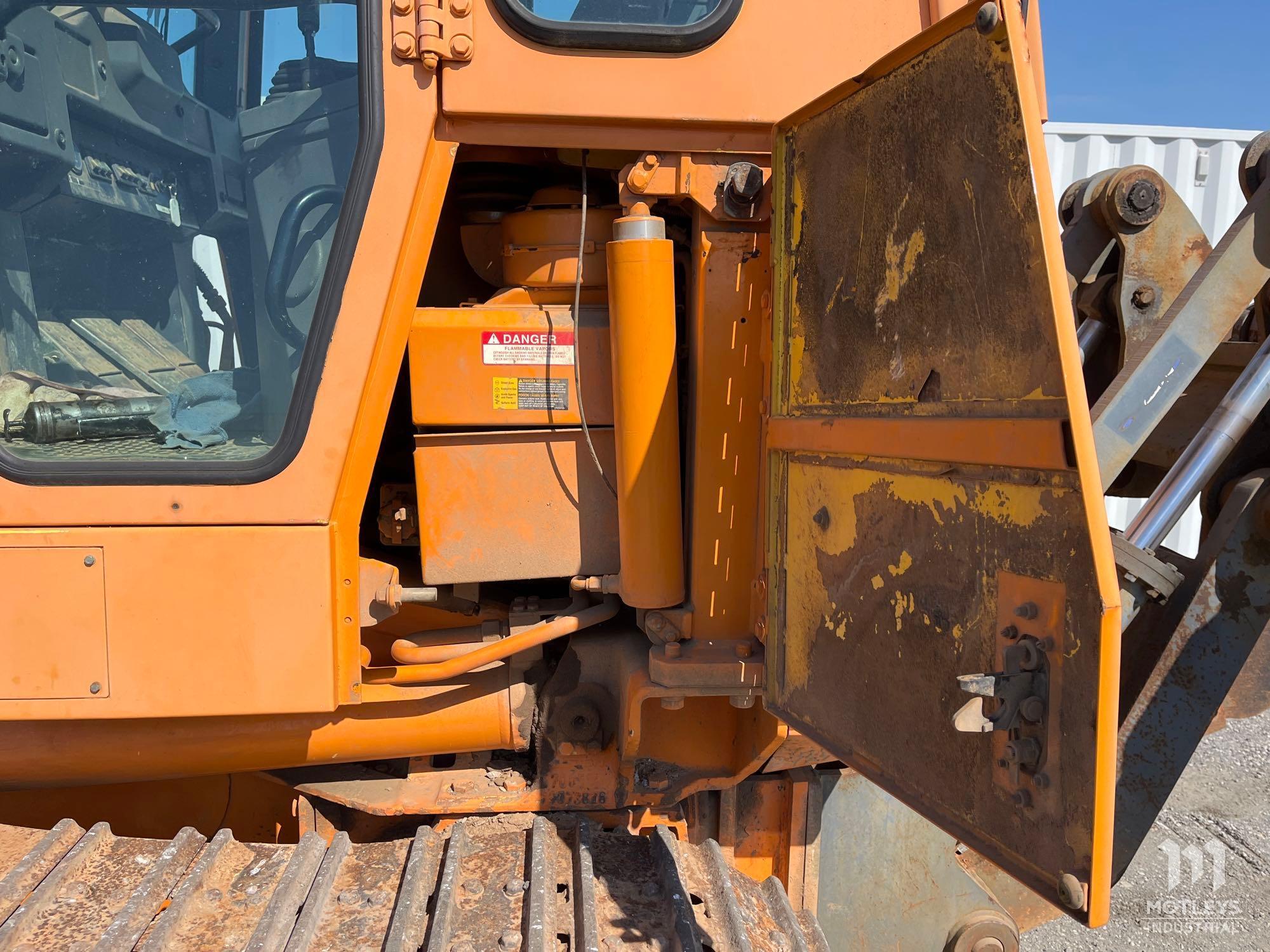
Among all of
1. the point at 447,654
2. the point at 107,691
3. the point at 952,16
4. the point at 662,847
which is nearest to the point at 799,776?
the point at 662,847

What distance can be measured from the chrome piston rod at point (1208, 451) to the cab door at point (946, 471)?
0.44m

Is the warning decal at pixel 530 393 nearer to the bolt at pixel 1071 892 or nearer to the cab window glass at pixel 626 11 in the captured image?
the cab window glass at pixel 626 11

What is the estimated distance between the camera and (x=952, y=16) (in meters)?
1.10

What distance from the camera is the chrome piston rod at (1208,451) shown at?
138cm

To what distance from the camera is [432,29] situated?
Answer: 1.41 metres

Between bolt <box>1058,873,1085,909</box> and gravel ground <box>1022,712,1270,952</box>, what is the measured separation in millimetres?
2228

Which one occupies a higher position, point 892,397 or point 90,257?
point 90,257

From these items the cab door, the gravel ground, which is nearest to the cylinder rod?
the cab door

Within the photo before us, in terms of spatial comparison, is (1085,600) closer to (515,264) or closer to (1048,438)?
(1048,438)

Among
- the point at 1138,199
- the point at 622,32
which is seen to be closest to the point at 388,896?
the point at 622,32

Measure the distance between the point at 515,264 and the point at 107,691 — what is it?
38.5 inches

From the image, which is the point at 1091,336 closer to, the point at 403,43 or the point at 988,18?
the point at 988,18

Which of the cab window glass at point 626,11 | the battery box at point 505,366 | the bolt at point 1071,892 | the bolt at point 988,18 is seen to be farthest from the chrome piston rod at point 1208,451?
the cab window glass at point 626,11

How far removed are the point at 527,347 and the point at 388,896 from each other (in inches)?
37.7
